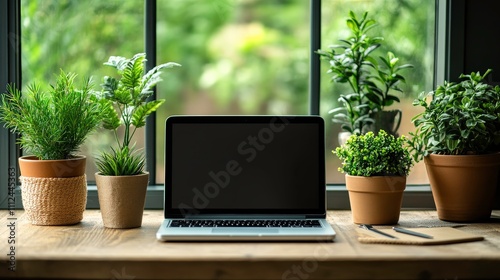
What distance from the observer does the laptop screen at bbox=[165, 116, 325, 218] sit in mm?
1884

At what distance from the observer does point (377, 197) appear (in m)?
1.89

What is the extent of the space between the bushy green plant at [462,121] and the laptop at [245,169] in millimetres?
377

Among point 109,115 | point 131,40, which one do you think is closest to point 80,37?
point 131,40

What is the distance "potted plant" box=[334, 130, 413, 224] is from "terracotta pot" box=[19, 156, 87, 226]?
87 centimetres

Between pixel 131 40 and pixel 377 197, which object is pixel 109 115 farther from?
pixel 131 40

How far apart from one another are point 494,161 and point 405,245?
514mm

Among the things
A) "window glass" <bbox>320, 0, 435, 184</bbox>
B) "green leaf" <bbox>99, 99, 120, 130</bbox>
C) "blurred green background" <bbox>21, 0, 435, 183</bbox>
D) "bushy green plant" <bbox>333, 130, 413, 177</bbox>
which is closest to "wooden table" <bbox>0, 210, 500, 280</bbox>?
"bushy green plant" <bbox>333, 130, 413, 177</bbox>

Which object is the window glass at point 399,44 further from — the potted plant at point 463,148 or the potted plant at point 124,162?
the potted plant at point 124,162

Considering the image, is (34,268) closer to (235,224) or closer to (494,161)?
(235,224)

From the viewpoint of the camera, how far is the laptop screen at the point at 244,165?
188 cm

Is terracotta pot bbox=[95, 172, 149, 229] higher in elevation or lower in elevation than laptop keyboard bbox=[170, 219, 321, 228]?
higher

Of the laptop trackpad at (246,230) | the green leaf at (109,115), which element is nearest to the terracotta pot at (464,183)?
the laptop trackpad at (246,230)

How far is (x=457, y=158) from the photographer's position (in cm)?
194

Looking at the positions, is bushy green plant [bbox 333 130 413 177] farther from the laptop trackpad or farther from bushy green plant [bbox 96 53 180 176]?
bushy green plant [bbox 96 53 180 176]
